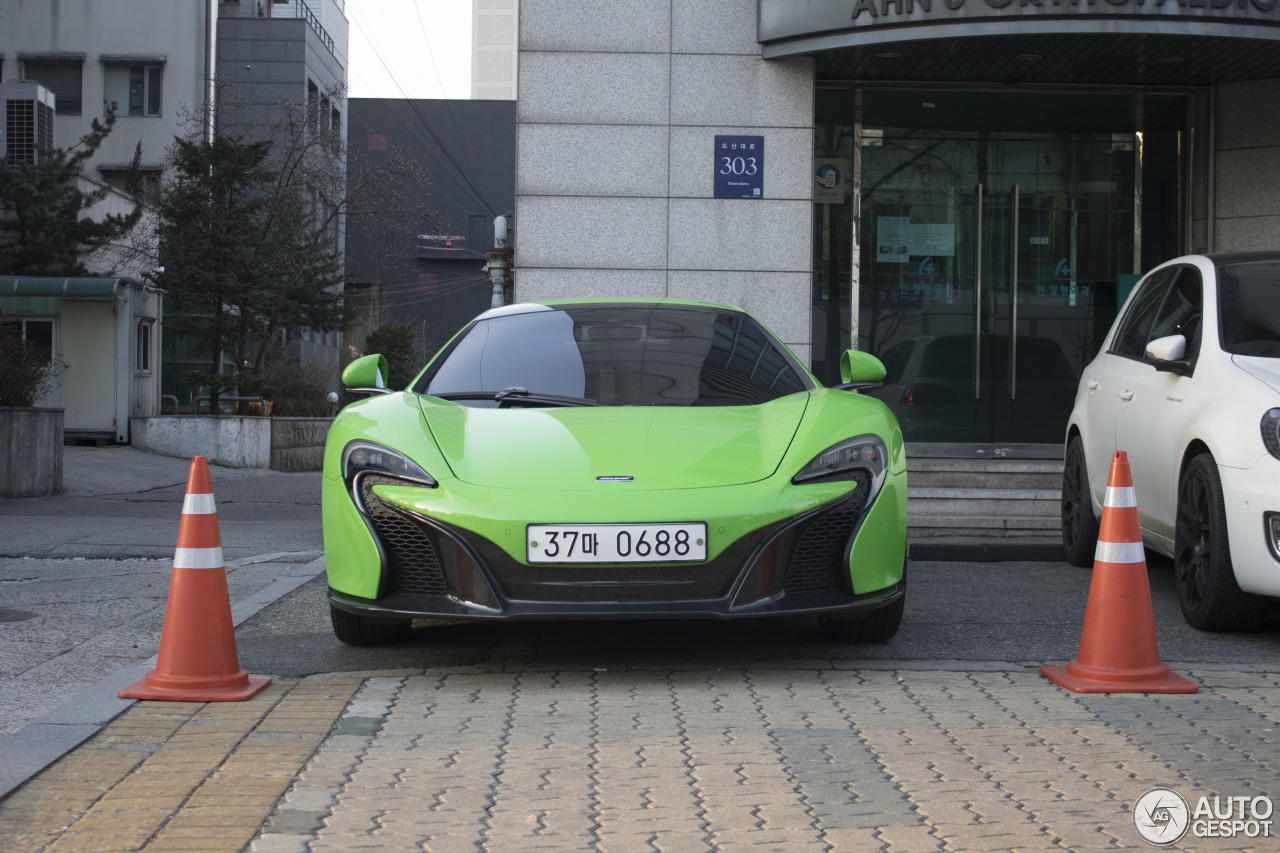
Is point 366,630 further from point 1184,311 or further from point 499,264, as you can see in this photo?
point 499,264

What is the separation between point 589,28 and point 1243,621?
7.20m

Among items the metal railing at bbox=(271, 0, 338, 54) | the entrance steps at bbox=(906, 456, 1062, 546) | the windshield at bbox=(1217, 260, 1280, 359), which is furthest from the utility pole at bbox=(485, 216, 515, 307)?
the metal railing at bbox=(271, 0, 338, 54)

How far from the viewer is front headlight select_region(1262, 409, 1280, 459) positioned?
477 centimetres

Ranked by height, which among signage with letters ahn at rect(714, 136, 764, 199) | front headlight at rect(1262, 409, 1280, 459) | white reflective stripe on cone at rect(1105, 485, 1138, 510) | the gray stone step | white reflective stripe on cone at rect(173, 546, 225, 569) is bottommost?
the gray stone step

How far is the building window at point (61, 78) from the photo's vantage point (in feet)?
125

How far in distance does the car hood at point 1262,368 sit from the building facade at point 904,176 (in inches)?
191

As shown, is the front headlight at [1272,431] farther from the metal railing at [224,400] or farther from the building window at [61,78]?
the building window at [61,78]

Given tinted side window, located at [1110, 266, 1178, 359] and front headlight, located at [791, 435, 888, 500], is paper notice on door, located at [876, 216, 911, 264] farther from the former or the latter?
front headlight, located at [791, 435, 888, 500]

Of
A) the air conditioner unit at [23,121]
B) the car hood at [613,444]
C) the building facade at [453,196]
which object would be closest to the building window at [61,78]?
the air conditioner unit at [23,121]

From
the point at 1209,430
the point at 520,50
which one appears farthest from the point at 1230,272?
the point at 520,50

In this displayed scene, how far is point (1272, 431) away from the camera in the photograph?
4.80 m

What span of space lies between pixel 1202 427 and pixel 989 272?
630 cm

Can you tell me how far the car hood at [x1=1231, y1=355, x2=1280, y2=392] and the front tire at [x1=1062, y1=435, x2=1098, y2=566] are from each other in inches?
61.1

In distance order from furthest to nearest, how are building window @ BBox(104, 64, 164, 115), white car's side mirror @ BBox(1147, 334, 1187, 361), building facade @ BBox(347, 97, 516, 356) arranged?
building facade @ BBox(347, 97, 516, 356), building window @ BBox(104, 64, 164, 115), white car's side mirror @ BBox(1147, 334, 1187, 361)
